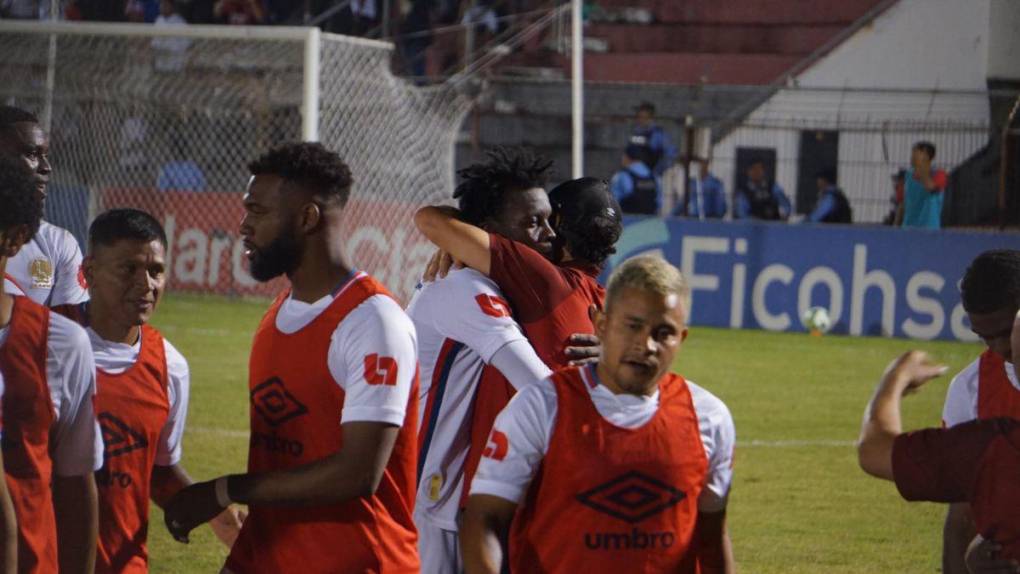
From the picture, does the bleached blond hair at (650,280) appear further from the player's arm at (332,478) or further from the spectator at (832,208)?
the spectator at (832,208)

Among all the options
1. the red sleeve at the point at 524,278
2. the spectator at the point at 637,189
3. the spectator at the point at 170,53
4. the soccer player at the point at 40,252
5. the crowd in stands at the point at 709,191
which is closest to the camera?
the red sleeve at the point at 524,278

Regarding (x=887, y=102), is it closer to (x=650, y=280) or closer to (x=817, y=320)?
(x=817, y=320)

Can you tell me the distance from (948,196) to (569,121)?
6.30 metres

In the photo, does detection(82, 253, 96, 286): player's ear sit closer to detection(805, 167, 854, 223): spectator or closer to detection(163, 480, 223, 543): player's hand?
detection(163, 480, 223, 543): player's hand

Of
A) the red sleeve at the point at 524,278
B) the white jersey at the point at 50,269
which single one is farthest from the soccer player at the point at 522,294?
the white jersey at the point at 50,269

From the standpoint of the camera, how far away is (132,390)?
14.4ft

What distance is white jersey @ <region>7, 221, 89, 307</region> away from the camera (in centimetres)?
568

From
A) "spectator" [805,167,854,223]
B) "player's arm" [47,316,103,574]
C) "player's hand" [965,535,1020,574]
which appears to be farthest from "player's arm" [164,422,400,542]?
"spectator" [805,167,854,223]

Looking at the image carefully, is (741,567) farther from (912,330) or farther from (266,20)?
(266,20)

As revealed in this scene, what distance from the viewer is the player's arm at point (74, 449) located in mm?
3555

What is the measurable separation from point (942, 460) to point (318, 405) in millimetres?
1494

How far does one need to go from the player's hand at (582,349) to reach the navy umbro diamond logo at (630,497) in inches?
40.2

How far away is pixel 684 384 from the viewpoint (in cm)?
388

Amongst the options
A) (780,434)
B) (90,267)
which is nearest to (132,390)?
(90,267)
